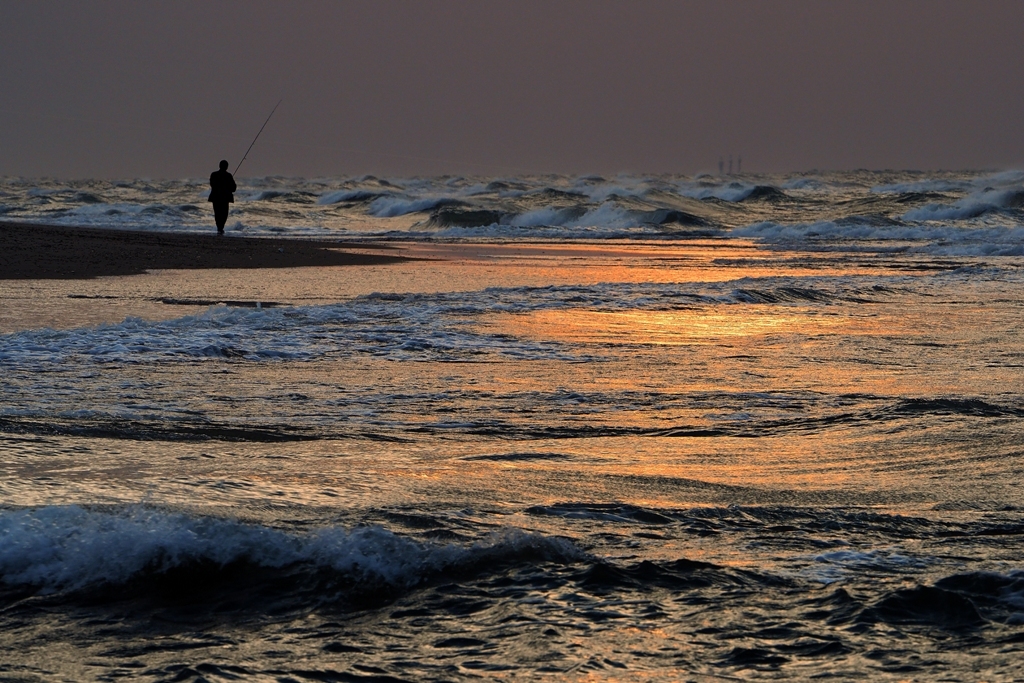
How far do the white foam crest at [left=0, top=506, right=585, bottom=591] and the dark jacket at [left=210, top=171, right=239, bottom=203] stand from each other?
15.0 m

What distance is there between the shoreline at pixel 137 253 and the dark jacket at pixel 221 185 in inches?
25.5

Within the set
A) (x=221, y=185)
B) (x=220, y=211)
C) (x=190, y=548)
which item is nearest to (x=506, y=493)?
(x=190, y=548)

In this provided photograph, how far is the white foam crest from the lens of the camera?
252 centimetres

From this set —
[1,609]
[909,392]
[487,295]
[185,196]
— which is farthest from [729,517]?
[185,196]

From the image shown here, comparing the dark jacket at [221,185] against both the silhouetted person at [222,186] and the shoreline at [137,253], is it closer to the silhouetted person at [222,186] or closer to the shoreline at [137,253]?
the silhouetted person at [222,186]

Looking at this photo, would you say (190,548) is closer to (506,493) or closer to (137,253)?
(506,493)

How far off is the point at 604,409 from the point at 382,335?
97.2 inches

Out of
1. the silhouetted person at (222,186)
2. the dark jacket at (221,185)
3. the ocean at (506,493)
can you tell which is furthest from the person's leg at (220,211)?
the ocean at (506,493)

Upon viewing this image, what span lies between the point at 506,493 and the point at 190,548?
3.05 feet

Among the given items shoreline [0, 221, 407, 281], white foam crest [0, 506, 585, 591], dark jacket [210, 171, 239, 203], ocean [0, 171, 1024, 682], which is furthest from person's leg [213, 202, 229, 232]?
white foam crest [0, 506, 585, 591]

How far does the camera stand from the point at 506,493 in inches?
127

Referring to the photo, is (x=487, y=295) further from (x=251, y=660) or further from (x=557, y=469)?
(x=251, y=660)

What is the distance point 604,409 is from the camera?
471 centimetres

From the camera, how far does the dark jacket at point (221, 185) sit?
678 inches
